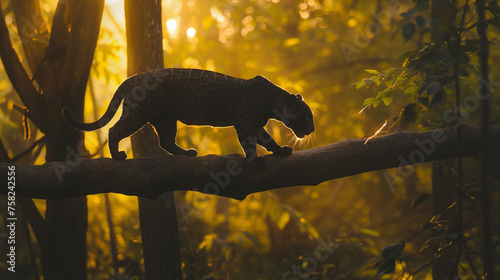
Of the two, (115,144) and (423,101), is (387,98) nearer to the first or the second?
(423,101)

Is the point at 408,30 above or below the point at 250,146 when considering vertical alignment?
above

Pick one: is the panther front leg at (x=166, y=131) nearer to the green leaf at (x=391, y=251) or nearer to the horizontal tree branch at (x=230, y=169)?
the horizontal tree branch at (x=230, y=169)

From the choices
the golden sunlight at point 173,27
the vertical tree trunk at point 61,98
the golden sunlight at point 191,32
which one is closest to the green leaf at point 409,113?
the vertical tree trunk at point 61,98

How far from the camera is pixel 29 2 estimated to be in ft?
13.7

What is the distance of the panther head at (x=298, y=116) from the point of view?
3338 millimetres

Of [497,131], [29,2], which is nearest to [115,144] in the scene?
[29,2]

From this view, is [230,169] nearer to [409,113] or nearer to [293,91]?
[409,113]

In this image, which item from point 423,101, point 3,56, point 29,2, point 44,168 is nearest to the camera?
point 423,101

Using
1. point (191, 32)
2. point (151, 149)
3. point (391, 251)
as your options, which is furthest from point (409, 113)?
point (191, 32)

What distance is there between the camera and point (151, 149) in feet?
12.8

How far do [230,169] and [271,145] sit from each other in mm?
470

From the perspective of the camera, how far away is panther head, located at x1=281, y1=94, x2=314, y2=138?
334 centimetres

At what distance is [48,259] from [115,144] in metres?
1.59

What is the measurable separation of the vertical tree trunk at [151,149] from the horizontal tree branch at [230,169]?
2.76 ft
